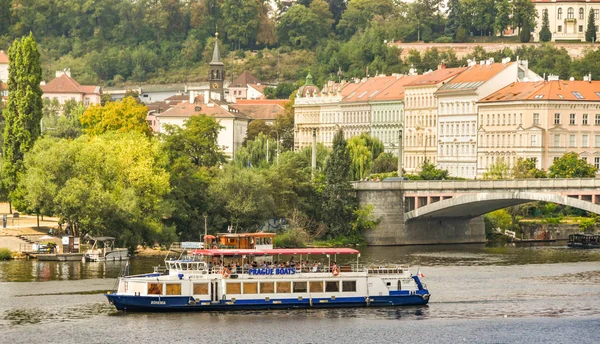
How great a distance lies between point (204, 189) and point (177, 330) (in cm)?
3919

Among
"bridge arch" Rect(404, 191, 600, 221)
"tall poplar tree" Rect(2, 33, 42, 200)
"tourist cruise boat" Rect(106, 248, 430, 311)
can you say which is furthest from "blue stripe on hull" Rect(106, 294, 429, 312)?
"tall poplar tree" Rect(2, 33, 42, 200)

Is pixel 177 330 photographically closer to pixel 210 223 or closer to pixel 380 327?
pixel 380 327

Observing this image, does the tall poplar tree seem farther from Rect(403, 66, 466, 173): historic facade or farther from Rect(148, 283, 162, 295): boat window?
Rect(403, 66, 466, 173): historic facade

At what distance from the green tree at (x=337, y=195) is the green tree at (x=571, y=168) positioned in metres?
22.4

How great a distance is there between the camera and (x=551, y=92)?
153750 mm

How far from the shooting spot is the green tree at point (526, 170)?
479ft

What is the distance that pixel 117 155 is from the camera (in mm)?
116312

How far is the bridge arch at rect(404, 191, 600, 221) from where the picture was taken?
12112cm

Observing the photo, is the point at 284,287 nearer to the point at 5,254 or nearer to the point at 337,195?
the point at 5,254

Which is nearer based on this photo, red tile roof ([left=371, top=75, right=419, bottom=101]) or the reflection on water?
the reflection on water

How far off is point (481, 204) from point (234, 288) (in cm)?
3924

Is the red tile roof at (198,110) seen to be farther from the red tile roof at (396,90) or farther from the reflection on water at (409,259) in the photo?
the reflection on water at (409,259)

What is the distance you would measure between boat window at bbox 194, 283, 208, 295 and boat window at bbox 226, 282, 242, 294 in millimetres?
1067

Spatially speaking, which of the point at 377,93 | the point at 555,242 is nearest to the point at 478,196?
the point at 555,242
